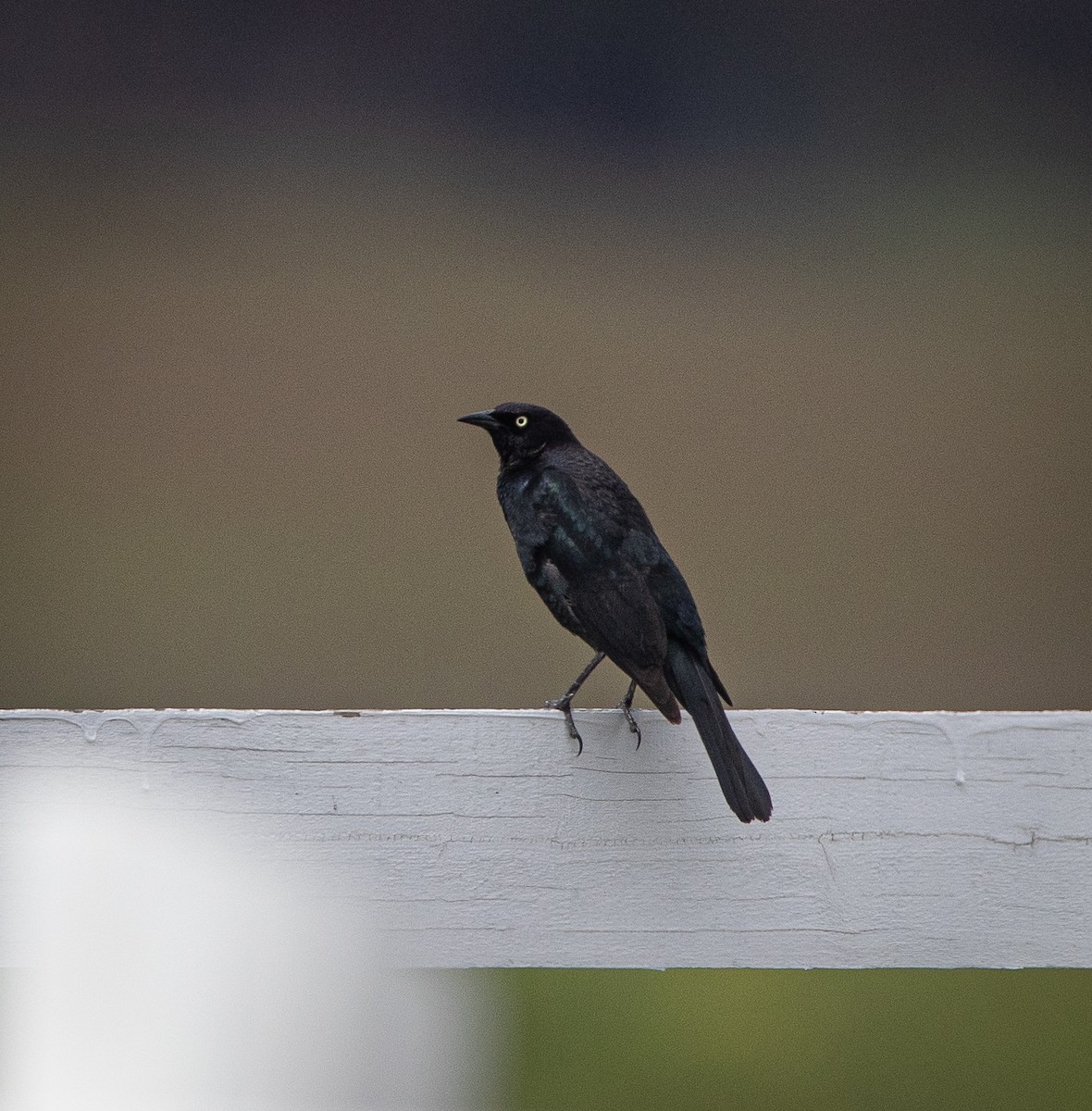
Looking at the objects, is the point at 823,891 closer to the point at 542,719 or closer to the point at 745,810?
the point at 745,810

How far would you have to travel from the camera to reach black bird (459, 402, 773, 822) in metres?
1.96

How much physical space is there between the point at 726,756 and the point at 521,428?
1.26m

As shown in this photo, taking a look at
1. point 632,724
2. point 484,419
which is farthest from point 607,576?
point 484,419

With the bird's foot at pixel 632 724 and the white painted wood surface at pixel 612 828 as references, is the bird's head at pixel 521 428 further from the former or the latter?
the white painted wood surface at pixel 612 828

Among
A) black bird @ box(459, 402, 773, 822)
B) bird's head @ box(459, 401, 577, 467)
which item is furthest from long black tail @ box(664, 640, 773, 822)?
bird's head @ box(459, 401, 577, 467)

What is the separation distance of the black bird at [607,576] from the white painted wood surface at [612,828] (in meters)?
0.17

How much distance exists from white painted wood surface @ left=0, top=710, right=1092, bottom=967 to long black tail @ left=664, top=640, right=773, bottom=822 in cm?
7

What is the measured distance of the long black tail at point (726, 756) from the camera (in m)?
1.48

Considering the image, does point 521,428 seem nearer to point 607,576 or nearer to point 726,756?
point 607,576

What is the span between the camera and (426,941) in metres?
1.50

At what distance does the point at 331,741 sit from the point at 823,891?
573mm

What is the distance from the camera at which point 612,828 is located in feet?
5.13

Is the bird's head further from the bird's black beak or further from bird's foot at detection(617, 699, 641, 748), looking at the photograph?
bird's foot at detection(617, 699, 641, 748)

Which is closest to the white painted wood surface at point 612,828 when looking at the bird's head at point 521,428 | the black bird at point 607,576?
the black bird at point 607,576
